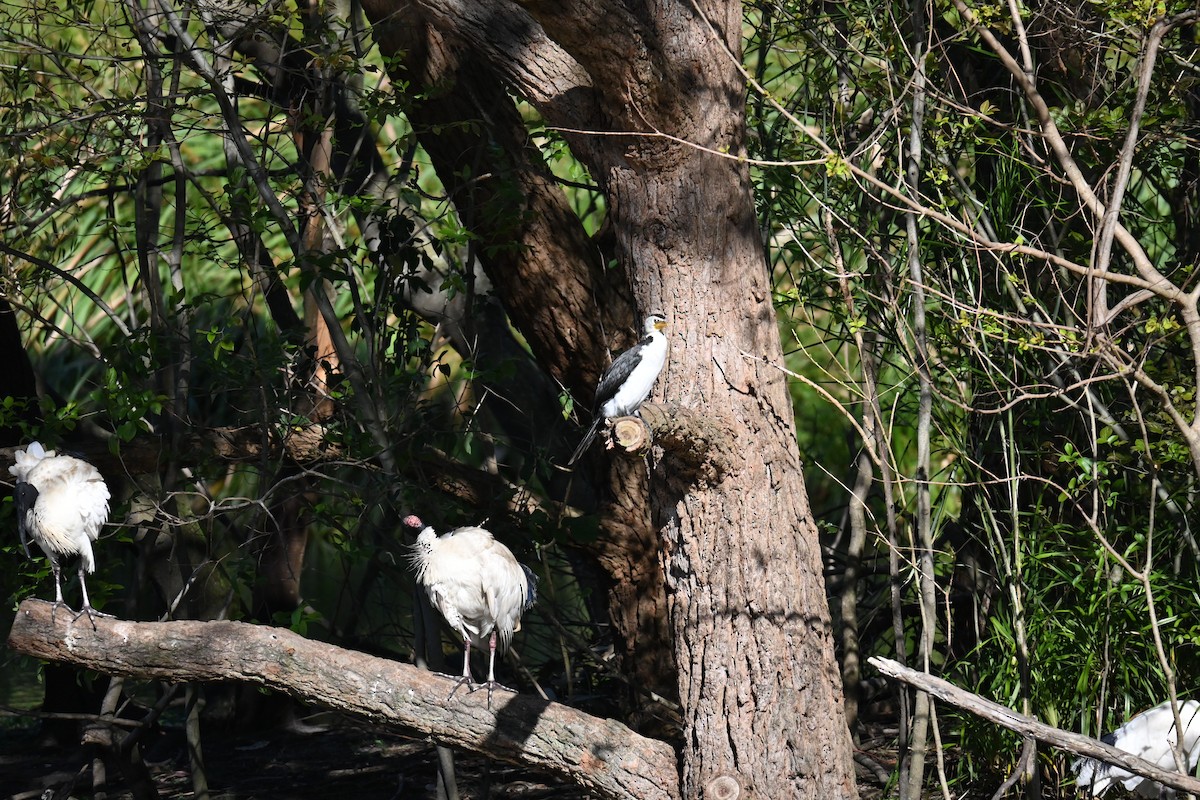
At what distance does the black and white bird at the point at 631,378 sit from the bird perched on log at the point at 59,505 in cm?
147

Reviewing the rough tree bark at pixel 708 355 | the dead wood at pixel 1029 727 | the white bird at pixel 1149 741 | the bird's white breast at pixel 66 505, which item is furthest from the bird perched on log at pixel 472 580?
the white bird at pixel 1149 741

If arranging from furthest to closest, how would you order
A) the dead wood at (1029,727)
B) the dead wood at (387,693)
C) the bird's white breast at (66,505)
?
the bird's white breast at (66,505)
the dead wood at (387,693)
the dead wood at (1029,727)

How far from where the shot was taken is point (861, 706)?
513cm

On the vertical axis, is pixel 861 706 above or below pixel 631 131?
below

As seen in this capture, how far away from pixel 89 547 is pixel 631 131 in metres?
2.05

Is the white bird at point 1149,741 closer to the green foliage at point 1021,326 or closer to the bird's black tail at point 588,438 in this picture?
the green foliage at point 1021,326

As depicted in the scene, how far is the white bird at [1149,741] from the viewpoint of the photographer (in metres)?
3.20

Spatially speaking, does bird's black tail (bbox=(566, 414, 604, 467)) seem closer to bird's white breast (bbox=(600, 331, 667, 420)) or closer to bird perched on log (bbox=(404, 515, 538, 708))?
bird's white breast (bbox=(600, 331, 667, 420))

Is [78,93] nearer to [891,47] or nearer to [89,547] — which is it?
[89,547]

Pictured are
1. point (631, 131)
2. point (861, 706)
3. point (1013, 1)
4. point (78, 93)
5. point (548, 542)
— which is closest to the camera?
point (1013, 1)

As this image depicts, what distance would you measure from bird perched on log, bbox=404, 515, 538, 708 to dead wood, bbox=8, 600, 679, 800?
31 centimetres

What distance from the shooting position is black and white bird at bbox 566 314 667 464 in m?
3.35

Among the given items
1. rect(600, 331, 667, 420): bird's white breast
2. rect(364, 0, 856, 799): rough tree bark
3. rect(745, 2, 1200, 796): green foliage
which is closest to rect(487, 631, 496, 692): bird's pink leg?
rect(364, 0, 856, 799): rough tree bark

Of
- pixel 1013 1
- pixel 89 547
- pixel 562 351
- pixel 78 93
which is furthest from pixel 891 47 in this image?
pixel 78 93
